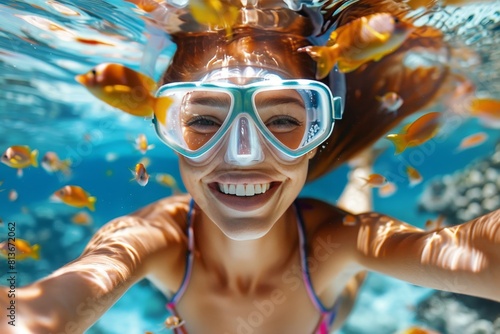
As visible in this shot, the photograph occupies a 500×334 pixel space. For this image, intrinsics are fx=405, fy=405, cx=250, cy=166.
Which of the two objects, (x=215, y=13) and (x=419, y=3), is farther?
(x=419, y=3)

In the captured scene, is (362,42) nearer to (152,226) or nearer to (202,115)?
(202,115)

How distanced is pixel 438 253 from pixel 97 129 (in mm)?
14124

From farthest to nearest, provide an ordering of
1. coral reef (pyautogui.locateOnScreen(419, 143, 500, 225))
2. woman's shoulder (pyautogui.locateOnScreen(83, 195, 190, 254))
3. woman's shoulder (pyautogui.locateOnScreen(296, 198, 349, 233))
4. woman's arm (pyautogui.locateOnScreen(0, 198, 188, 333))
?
coral reef (pyautogui.locateOnScreen(419, 143, 500, 225)), woman's shoulder (pyautogui.locateOnScreen(296, 198, 349, 233)), woman's shoulder (pyautogui.locateOnScreen(83, 195, 190, 254)), woman's arm (pyautogui.locateOnScreen(0, 198, 188, 333))

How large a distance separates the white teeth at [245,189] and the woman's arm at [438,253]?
1.09m

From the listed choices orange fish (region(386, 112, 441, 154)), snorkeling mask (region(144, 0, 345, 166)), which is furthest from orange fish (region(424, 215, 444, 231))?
snorkeling mask (region(144, 0, 345, 166))

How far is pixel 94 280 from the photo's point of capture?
9.66 feet

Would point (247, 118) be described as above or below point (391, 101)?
above

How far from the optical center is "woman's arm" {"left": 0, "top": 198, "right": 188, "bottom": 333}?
7.88 feet

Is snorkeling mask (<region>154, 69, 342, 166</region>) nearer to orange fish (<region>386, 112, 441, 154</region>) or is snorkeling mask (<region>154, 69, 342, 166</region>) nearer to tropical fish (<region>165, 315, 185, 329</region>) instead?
orange fish (<region>386, 112, 441, 154</region>)

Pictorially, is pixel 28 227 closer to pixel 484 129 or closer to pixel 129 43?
pixel 129 43

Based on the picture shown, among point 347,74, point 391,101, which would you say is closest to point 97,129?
point 347,74

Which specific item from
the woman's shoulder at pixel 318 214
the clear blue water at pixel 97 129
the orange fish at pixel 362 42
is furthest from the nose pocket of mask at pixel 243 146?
the clear blue water at pixel 97 129

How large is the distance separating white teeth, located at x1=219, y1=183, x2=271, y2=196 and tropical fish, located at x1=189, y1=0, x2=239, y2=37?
1.95 metres

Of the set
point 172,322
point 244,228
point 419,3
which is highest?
point 419,3
